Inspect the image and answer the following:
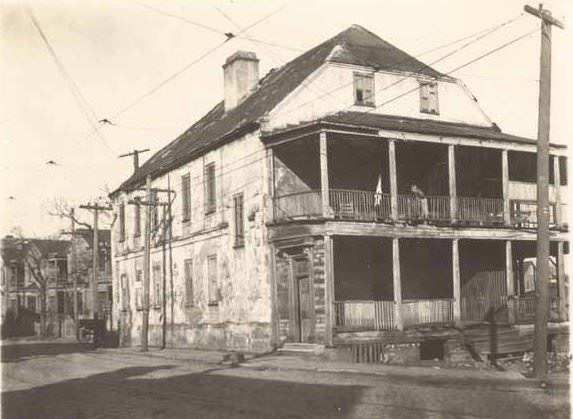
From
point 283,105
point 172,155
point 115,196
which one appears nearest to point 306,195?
point 283,105

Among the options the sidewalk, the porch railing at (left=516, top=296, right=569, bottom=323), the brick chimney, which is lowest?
the sidewalk

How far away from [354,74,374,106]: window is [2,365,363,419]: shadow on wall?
41.7 ft

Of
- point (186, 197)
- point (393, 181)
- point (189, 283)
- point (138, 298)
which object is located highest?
point (186, 197)

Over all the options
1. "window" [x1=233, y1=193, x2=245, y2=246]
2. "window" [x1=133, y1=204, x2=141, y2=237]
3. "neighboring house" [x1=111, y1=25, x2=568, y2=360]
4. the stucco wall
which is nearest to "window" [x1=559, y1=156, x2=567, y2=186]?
"neighboring house" [x1=111, y1=25, x2=568, y2=360]

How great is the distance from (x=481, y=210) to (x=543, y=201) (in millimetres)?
12168

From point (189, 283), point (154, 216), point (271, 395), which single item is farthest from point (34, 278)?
point (271, 395)

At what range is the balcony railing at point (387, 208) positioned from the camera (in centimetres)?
2244

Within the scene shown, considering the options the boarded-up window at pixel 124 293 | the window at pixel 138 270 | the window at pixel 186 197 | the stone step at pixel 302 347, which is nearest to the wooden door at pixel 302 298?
the stone step at pixel 302 347

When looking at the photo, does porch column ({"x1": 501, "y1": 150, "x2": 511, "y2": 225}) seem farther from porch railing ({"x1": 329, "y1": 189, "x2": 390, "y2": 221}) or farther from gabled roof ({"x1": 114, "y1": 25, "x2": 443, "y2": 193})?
gabled roof ({"x1": 114, "y1": 25, "x2": 443, "y2": 193})

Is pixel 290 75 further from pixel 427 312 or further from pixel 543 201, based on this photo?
pixel 543 201

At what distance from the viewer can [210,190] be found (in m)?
28.1

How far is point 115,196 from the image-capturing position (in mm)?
38656

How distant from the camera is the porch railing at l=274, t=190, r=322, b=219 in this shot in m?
23.0

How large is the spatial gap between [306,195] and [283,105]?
308 cm
